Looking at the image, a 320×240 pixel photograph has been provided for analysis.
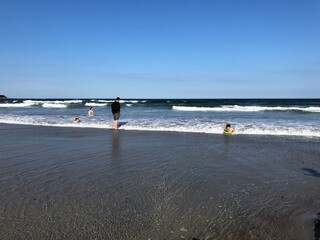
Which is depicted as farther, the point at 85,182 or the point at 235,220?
the point at 85,182

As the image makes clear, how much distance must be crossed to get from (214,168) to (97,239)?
4200mm

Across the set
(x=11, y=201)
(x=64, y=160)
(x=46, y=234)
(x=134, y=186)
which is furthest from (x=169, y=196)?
(x=64, y=160)

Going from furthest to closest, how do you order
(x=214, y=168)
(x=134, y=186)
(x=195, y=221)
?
1. (x=214, y=168)
2. (x=134, y=186)
3. (x=195, y=221)

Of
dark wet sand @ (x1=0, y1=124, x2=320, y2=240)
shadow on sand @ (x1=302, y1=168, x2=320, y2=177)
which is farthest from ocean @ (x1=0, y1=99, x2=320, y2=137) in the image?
shadow on sand @ (x1=302, y1=168, x2=320, y2=177)

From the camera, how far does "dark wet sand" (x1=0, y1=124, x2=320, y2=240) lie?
12.4 feet

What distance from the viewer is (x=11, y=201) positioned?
15.3 ft

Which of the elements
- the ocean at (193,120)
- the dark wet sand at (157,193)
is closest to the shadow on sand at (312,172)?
the dark wet sand at (157,193)

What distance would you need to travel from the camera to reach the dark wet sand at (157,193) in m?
3.79

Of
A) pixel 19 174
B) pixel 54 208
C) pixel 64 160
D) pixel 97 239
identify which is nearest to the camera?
pixel 97 239

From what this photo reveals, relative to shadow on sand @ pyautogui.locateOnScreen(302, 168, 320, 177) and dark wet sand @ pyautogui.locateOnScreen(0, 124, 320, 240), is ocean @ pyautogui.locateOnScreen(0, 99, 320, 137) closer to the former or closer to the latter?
dark wet sand @ pyautogui.locateOnScreen(0, 124, 320, 240)

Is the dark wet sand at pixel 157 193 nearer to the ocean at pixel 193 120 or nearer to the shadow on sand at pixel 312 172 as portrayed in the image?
the shadow on sand at pixel 312 172

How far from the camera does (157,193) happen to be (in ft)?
17.1

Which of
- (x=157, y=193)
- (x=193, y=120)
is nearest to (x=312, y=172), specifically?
(x=157, y=193)

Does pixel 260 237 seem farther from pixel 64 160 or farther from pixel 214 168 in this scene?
pixel 64 160
